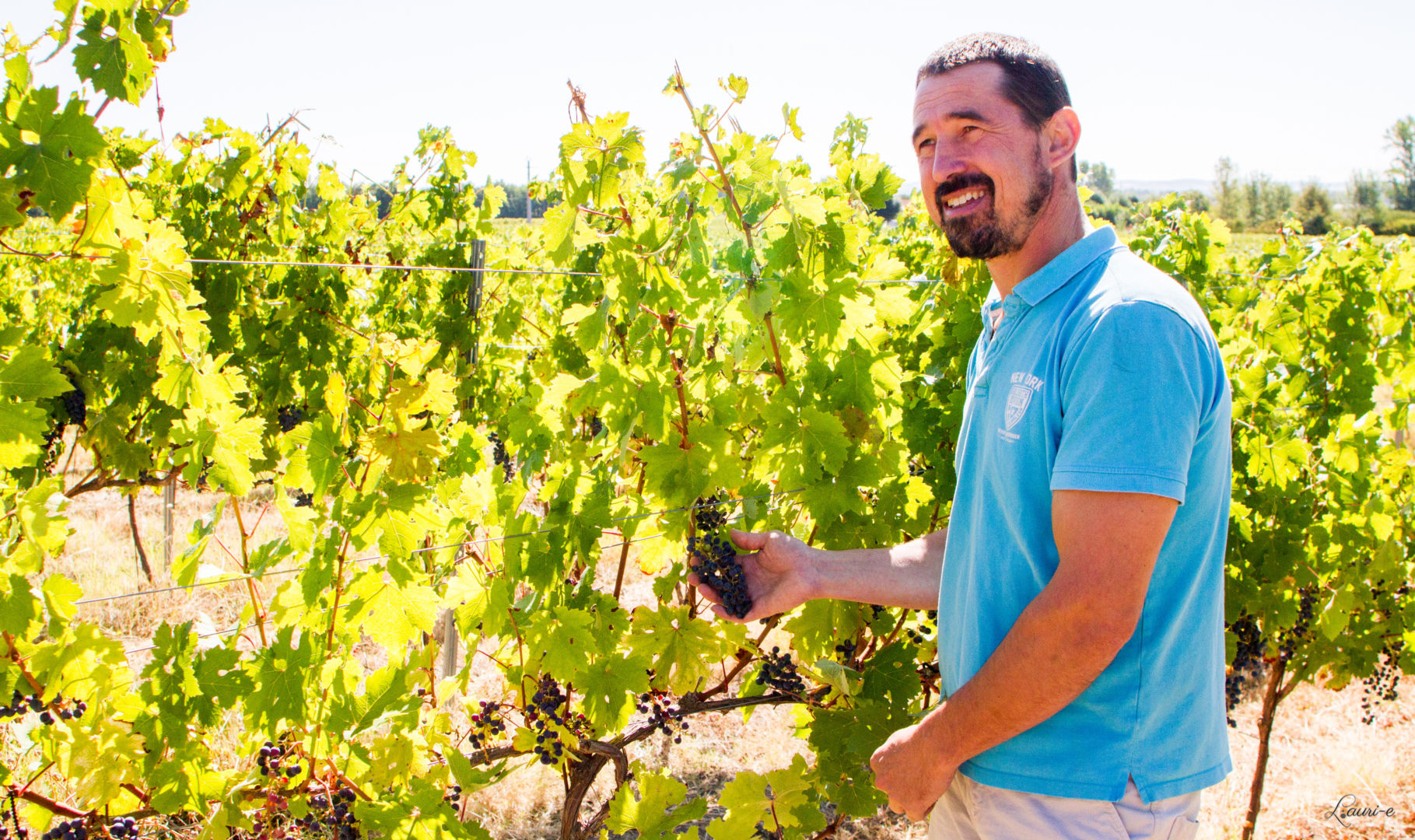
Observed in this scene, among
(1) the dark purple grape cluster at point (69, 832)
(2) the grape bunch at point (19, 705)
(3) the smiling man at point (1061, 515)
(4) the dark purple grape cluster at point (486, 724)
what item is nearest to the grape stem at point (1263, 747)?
(3) the smiling man at point (1061, 515)

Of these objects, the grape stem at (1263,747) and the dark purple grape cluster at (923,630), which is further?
the grape stem at (1263,747)

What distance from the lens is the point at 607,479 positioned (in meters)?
1.84

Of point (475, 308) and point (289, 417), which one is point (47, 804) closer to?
point (475, 308)

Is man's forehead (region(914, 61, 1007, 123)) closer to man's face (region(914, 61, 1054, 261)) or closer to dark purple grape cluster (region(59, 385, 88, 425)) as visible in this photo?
man's face (region(914, 61, 1054, 261))

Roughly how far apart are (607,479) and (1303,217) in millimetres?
51235

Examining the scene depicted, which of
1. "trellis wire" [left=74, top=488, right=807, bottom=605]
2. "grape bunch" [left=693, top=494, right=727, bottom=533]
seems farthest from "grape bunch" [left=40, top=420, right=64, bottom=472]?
"grape bunch" [left=693, top=494, right=727, bottom=533]

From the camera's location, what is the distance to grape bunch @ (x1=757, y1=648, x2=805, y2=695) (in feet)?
6.73

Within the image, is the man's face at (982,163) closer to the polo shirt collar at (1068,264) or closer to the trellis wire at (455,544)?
the polo shirt collar at (1068,264)

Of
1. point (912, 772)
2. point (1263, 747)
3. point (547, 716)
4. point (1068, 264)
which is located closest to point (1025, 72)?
point (1068, 264)

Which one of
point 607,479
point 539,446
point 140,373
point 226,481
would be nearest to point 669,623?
point 607,479

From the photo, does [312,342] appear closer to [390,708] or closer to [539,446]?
[539,446]

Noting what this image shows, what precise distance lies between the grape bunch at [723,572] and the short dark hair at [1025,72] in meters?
0.97

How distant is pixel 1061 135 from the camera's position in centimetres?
Answer: 150

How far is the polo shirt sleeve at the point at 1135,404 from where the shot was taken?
1.17m
